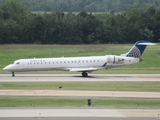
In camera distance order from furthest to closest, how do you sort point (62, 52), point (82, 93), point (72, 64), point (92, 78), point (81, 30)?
point (81, 30) → point (62, 52) → point (72, 64) → point (92, 78) → point (82, 93)

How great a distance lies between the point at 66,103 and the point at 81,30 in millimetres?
77662

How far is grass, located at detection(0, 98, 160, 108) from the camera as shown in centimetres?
3575

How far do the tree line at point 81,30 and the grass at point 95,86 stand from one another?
181ft

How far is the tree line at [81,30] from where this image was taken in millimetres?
109000

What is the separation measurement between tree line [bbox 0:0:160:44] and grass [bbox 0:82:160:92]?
181ft

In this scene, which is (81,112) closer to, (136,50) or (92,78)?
(92,78)

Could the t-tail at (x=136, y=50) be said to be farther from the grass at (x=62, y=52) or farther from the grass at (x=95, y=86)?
the grass at (x=62, y=52)

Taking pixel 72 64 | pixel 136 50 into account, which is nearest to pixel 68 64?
pixel 72 64

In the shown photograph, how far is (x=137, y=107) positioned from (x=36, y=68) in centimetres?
2724

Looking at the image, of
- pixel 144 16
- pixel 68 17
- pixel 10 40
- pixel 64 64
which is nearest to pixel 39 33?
pixel 10 40

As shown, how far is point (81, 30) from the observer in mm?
113688

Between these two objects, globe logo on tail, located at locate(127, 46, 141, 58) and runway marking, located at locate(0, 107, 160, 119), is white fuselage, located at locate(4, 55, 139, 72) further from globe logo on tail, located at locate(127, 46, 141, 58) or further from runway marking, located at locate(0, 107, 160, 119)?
runway marking, located at locate(0, 107, 160, 119)

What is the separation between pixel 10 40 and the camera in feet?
349

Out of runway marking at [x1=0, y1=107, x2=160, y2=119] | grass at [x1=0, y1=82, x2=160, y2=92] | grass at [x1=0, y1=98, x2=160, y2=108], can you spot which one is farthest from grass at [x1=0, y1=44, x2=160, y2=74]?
runway marking at [x1=0, y1=107, x2=160, y2=119]
